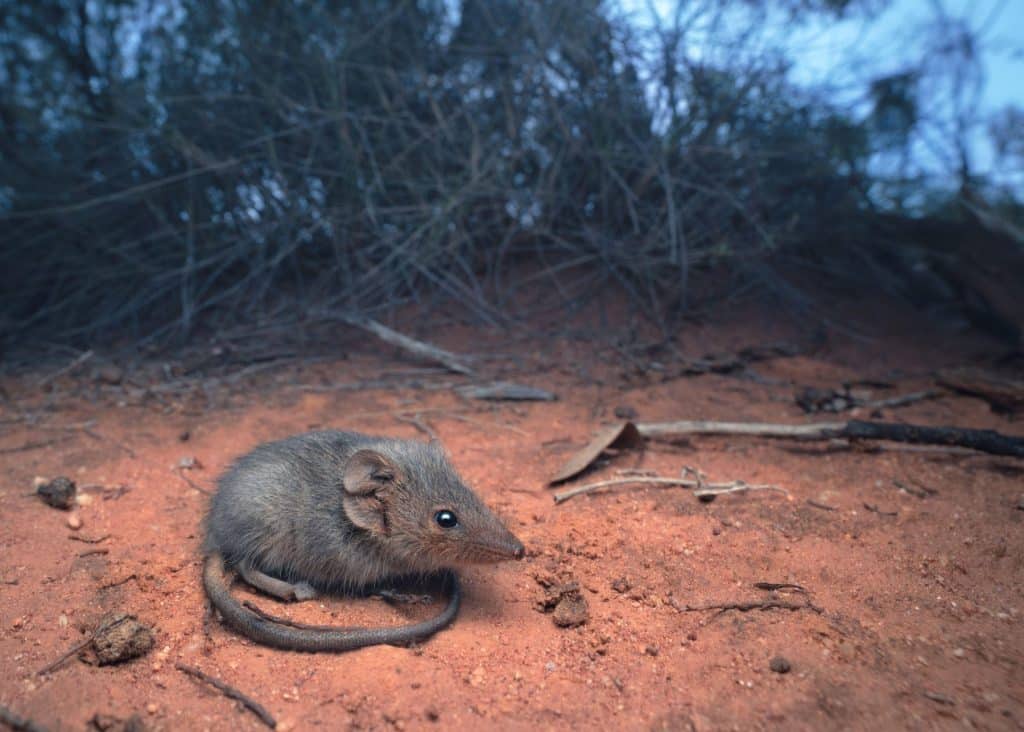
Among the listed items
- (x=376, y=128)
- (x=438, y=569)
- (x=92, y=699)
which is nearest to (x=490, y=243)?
(x=376, y=128)

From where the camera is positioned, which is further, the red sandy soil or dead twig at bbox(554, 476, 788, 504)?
dead twig at bbox(554, 476, 788, 504)

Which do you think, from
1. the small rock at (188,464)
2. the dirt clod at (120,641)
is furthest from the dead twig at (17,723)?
the small rock at (188,464)

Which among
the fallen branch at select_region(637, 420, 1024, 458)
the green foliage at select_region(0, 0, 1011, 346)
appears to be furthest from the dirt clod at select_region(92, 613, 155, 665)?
the green foliage at select_region(0, 0, 1011, 346)

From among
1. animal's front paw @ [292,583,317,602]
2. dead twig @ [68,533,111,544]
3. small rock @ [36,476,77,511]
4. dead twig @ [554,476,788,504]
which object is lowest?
animal's front paw @ [292,583,317,602]

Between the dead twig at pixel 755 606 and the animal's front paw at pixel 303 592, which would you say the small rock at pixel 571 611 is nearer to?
the dead twig at pixel 755 606

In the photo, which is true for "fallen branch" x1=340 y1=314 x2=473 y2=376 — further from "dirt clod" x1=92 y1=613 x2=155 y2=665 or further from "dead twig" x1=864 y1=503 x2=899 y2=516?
"dirt clod" x1=92 y1=613 x2=155 y2=665

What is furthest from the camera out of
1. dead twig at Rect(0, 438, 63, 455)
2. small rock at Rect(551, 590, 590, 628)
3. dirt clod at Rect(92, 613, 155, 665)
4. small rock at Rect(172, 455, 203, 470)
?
dead twig at Rect(0, 438, 63, 455)
